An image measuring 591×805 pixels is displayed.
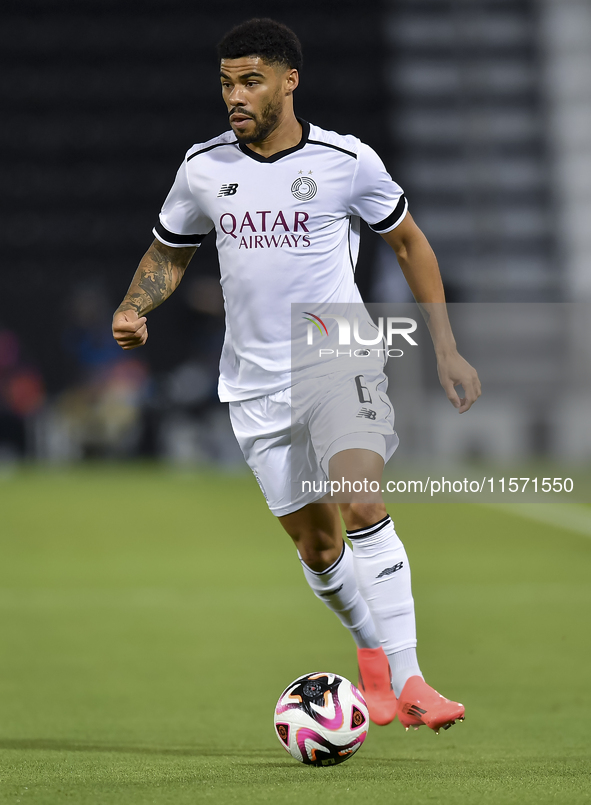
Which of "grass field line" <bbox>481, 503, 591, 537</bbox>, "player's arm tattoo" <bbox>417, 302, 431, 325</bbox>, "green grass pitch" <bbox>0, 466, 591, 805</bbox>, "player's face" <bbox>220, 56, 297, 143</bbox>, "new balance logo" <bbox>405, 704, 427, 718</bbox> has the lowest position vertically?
"grass field line" <bbox>481, 503, 591, 537</bbox>

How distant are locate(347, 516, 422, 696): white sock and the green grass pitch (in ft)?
1.10

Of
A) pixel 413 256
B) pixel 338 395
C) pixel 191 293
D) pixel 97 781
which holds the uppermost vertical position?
pixel 413 256

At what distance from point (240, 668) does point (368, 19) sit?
1526 centimetres

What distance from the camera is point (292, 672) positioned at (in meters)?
5.62

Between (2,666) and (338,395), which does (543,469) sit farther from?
(338,395)

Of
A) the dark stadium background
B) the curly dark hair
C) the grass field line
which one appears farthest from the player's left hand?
the dark stadium background

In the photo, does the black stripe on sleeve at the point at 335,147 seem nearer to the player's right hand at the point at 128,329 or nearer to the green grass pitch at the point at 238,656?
the player's right hand at the point at 128,329

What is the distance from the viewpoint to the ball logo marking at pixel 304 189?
12.6 feet

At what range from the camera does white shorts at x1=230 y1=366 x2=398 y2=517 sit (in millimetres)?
3750

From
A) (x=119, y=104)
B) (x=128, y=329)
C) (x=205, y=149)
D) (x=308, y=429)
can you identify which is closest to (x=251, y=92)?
(x=205, y=149)

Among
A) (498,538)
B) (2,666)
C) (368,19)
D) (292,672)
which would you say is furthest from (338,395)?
(368,19)

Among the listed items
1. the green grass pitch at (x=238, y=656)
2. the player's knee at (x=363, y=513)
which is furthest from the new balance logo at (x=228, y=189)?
the green grass pitch at (x=238, y=656)

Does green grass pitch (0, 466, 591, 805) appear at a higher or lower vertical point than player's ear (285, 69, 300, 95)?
lower

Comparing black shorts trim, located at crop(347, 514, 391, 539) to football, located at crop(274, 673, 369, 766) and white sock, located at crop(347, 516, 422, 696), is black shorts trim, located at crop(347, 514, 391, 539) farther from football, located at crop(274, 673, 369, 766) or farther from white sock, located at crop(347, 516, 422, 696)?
football, located at crop(274, 673, 369, 766)
